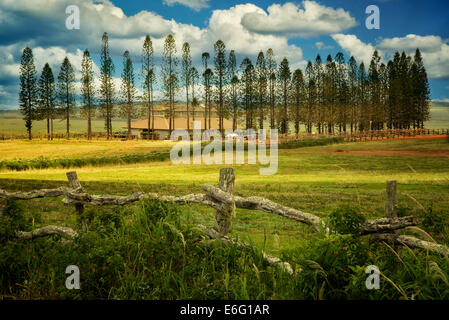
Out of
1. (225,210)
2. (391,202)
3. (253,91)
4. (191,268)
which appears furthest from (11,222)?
(253,91)

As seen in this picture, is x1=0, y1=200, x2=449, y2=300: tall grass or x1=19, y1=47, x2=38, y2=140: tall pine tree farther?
x1=19, y1=47, x2=38, y2=140: tall pine tree

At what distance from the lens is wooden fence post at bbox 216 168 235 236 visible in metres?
5.17

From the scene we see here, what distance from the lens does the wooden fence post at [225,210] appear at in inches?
203

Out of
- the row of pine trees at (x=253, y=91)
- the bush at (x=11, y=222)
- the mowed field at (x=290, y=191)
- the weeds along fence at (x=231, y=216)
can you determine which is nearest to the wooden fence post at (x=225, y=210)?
the weeds along fence at (x=231, y=216)

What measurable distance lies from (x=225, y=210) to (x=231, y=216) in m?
0.20

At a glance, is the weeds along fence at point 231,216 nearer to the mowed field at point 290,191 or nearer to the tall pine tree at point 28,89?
the mowed field at point 290,191

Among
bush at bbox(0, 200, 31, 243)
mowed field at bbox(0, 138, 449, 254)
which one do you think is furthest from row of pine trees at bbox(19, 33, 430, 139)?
bush at bbox(0, 200, 31, 243)

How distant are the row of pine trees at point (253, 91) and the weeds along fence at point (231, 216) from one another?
56026 millimetres

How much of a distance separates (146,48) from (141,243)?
60.0 m

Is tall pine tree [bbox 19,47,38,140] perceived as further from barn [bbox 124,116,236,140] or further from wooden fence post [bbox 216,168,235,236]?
wooden fence post [bbox 216,168,235,236]

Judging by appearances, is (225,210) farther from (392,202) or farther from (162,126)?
(162,126)

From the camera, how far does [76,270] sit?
4.29 metres

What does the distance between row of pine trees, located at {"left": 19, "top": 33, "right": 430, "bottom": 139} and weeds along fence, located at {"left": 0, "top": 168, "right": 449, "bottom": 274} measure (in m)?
56.0

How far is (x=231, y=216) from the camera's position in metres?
5.32
